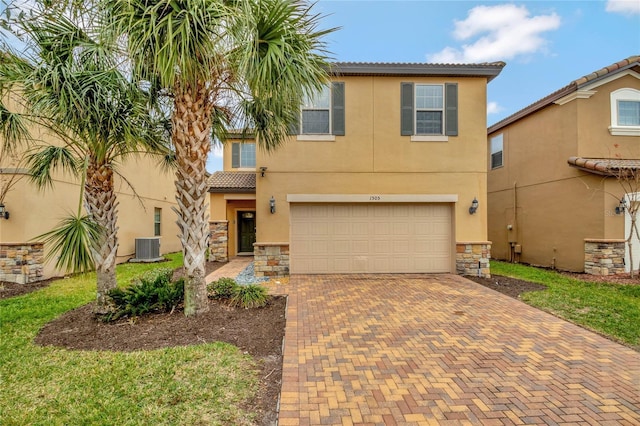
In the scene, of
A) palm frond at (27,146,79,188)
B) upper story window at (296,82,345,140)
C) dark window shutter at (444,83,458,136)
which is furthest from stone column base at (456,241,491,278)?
palm frond at (27,146,79,188)

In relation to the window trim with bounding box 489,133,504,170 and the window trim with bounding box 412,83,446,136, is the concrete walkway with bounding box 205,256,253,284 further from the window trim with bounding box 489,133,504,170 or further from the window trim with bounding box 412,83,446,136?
the window trim with bounding box 489,133,504,170

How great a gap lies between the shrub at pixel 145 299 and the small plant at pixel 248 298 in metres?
1.11

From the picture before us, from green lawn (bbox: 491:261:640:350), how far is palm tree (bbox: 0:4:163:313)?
8821 mm

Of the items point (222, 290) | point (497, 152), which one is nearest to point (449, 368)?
point (222, 290)

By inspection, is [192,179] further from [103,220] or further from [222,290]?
[222,290]

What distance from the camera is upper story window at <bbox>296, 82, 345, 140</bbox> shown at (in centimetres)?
981

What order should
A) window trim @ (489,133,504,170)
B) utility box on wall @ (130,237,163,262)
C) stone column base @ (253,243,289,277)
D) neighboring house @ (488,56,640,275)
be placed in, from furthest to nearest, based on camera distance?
window trim @ (489,133,504,170), utility box on wall @ (130,237,163,262), neighboring house @ (488,56,640,275), stone column base @ (253,243,289,277)

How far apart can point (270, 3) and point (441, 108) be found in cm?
702

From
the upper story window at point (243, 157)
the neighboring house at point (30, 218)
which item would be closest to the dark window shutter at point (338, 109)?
the neighboring house at point (30, 218)

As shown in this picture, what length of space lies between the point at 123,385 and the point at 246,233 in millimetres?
12284

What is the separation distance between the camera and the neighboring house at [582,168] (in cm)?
1000

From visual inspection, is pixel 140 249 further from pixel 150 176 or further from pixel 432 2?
pixel 432 2

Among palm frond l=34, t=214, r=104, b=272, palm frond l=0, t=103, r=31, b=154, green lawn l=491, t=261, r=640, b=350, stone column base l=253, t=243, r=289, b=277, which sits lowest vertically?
green lawn l=491, t=261, r=640, b=350

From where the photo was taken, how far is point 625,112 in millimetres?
10789
